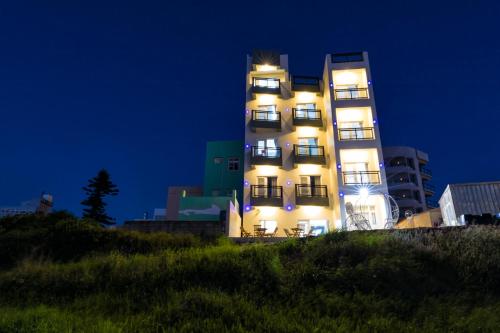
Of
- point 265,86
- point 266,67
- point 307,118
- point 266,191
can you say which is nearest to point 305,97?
point 307,118

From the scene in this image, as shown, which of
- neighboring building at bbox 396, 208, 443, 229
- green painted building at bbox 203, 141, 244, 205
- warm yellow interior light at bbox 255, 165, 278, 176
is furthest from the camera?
green painted building at bbox 203, 141, 244, 205

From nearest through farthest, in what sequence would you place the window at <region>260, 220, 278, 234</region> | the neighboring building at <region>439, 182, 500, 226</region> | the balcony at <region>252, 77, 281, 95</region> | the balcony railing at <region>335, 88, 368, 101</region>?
the neighboring building at <region>439, 182, 500, 226</region>, the window at <region>260, 220, 278, 234</region>, the balcony railing at <region>335, 88, 368, 101</region>, the balcony at <region>252, 77, 281, 95</region>

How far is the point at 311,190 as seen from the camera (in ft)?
71.3

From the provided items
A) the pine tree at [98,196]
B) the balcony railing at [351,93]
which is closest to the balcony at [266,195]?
the balcony railing at [351,93]

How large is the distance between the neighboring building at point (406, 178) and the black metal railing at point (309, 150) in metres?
21.9

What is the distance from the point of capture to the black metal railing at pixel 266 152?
2239 centimetres

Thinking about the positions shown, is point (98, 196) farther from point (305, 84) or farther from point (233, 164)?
point (305, 84)

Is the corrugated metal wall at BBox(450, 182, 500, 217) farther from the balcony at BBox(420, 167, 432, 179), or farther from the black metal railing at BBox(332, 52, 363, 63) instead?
the balcony at BBox(420, 167, 432, 179)

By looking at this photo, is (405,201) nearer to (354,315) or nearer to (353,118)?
(353,118)

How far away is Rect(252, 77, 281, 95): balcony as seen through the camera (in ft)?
80.0

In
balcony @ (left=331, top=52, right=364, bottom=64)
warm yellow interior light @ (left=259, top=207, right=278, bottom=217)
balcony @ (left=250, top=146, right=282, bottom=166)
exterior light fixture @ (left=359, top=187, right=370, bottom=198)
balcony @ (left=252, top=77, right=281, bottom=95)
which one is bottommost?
warm yellow interior light @ (left=259, top=207, right=278, bottom=217)

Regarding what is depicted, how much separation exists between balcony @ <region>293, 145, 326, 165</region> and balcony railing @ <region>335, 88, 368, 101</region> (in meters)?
4.16

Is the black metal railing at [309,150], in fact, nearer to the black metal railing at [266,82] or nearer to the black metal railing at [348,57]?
the black metal railing at [266,82]

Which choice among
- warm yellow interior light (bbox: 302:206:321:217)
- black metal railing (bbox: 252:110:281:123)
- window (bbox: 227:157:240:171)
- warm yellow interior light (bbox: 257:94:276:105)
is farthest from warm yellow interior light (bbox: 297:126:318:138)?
window (bbox: 227:157:240:171)
